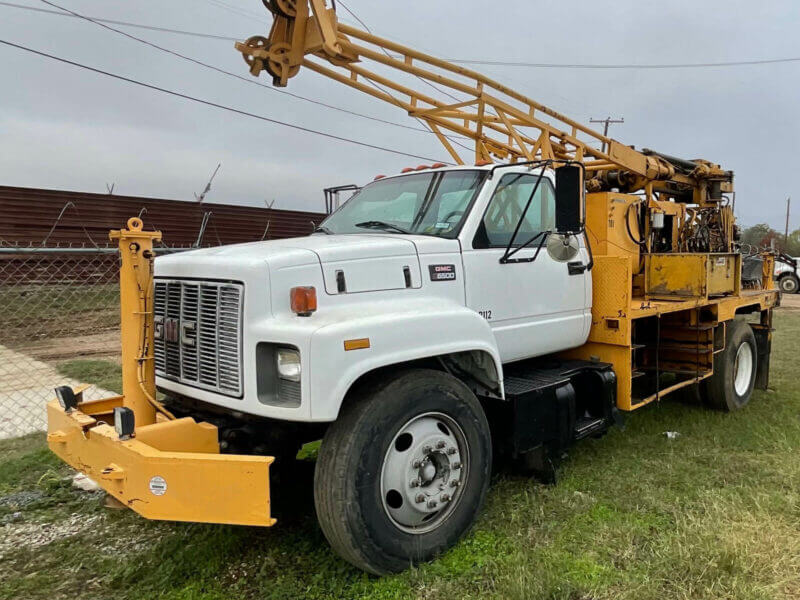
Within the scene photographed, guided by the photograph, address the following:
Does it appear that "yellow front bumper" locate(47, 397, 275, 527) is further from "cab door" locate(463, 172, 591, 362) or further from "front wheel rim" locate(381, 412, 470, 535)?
"cab door" locate(463, 172, 591, 362)

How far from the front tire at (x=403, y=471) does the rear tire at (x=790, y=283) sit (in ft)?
86.7

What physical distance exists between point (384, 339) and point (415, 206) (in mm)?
1422

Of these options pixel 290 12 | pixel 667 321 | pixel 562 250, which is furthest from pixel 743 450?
pixel 290 12

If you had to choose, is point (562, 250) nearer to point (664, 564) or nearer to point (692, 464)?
point (664, 564)

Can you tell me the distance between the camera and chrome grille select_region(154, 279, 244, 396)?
3000 millimetres

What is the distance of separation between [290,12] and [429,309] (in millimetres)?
2957

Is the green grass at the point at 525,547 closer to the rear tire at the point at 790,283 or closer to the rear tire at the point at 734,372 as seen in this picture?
the rear tire at the point at 734,372

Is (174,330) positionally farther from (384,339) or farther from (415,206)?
(415,206)

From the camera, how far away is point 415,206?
413 centimetres

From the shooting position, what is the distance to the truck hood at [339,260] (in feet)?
10.1

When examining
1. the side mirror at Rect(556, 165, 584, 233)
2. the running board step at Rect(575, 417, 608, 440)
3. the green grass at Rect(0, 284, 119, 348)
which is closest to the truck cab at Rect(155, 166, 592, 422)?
the side mirror at Rect(556, 165, 584, 233)

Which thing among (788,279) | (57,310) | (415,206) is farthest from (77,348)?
(788,279)

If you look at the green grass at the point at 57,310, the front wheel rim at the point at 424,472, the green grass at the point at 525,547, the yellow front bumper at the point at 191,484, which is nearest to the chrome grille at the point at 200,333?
the yellow front bumper at the point at 191,484

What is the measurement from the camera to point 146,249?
3260mm
